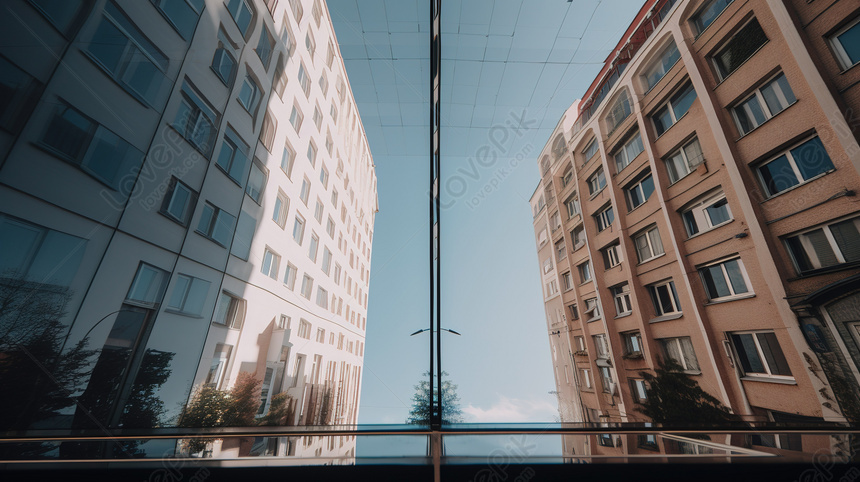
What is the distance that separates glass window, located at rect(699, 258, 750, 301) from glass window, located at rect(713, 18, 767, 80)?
7.05 ft

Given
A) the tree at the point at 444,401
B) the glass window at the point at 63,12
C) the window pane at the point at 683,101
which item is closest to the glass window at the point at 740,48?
the window pane at the point at 683,101

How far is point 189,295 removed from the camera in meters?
2.50

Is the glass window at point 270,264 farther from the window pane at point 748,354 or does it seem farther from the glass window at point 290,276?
the window pane at point 748,354

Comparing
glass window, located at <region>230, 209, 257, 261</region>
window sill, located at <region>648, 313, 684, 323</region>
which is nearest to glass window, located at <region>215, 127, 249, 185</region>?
glass window, located at <region>230, 209, 257, 261</region>

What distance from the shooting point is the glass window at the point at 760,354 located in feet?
7.57

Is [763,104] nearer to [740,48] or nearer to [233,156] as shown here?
[740,48]

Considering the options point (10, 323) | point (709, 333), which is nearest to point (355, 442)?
point (10, 323)

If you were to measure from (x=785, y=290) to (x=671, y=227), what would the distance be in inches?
42.5

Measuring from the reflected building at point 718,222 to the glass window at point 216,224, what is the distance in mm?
3434

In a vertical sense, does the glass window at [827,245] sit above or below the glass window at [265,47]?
below

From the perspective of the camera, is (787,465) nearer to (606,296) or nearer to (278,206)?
(606,296)

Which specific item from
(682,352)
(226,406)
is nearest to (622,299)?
(682,352)

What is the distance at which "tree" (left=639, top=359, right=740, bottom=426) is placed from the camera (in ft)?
8.46

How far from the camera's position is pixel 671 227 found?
321 centimetres
